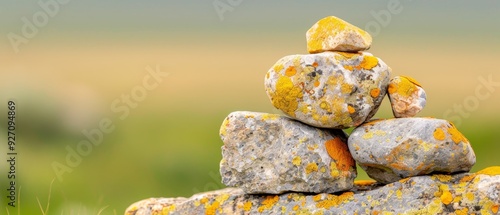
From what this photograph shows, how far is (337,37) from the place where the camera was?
890cm

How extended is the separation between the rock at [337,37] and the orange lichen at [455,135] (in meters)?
1.21

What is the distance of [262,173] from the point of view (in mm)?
9047

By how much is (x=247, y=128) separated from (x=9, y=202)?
3514mm

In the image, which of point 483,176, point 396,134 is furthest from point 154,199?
point 483,176

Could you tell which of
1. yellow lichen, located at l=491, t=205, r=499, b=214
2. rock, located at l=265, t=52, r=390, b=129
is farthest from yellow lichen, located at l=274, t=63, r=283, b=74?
yellow lichen, located at l=491, t=205, r=499, b=214

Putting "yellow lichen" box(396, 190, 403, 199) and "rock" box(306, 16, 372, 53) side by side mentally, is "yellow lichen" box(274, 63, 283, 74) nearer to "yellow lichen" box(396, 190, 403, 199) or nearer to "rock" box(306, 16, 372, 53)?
"rock" box(306, 16, 372, 53)

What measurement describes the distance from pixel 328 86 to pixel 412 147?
1.01 meters

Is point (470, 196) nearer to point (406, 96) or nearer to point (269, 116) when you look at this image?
point (406, 96)

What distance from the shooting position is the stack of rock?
28.1ft

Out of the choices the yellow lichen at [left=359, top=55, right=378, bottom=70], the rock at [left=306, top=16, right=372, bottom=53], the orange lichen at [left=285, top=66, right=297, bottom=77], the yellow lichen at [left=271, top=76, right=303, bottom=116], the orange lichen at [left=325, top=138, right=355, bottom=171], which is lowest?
the orange lichen at [left=325, top=138, right=355, bottom=171]

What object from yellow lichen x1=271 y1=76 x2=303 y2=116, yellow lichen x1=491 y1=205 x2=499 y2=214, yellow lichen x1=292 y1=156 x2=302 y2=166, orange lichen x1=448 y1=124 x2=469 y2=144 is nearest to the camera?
yellow lichen x1=491 y1=205 x2=499 y2=214

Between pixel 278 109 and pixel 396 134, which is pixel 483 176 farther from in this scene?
pixel 278 109

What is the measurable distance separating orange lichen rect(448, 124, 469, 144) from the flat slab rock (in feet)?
1.27

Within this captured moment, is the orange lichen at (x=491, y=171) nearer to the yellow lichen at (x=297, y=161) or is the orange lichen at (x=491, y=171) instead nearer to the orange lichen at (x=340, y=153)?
the orange lichen at (x=340, y=153)
